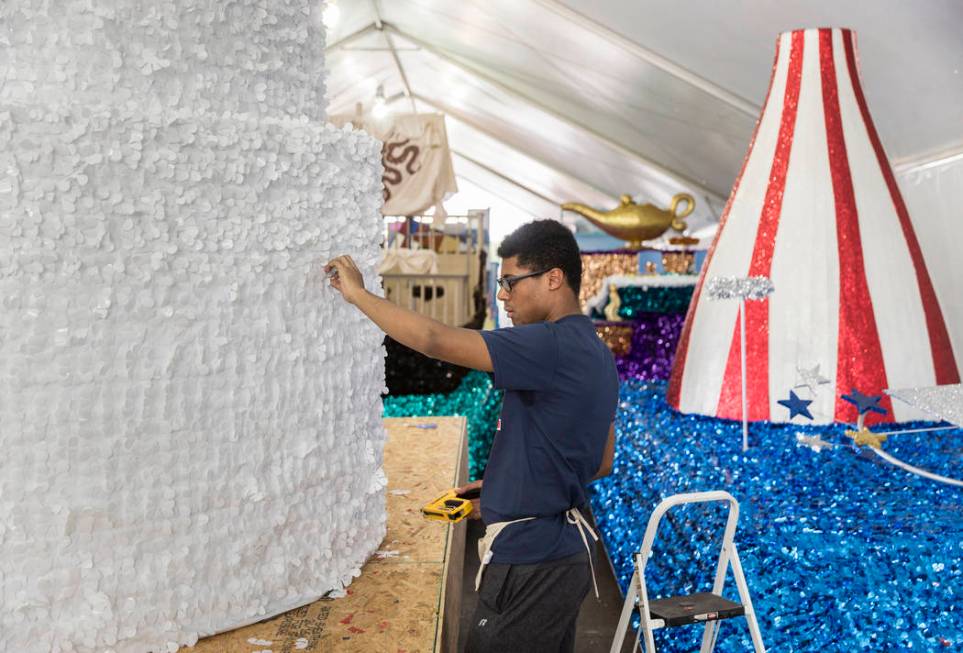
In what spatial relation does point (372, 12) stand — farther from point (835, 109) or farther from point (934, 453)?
point (934, 453)

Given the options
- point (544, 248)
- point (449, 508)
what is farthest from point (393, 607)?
point (544, 248)

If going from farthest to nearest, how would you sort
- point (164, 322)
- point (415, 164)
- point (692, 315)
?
point (415, 164), point (692, 315), point (164, 322)

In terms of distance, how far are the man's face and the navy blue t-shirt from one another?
58 millimetres

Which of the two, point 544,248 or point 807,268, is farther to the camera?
point 807,268

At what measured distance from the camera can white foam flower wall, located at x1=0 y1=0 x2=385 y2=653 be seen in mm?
1136

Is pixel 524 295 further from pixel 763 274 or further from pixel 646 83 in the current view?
pixel 646 83

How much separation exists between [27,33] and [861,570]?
1.61m

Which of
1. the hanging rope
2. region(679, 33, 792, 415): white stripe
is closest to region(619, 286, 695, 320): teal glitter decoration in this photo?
region(679, 33, 792, 415): white stripe

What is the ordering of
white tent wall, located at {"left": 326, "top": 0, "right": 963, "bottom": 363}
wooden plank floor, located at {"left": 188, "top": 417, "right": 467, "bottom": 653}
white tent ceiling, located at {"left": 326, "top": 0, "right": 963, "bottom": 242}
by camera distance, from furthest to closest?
1. white tent ceiling, located at {"left": 326, "top": 0, "right": 963, "bottom": 242}
2. white tent wall, located at {"left": 326, "top": 0, "right": 963, "bottom": 363}
3. wooden plank floor, located at {"left": 188, "top": 417, "right": 467, "bottom": 653}

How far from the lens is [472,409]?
389 centimetres

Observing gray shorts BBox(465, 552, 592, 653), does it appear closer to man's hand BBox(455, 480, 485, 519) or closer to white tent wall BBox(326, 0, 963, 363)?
man's hand BBox(455, 480, 485, 519)

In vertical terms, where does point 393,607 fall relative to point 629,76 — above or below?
below

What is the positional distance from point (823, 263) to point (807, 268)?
0.05 meters

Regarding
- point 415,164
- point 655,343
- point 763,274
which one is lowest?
point 655,343
